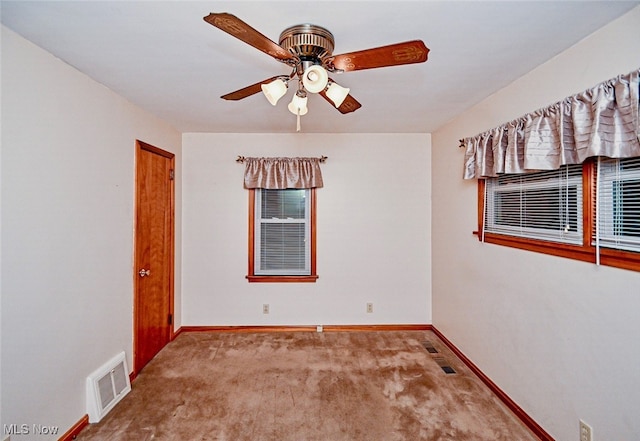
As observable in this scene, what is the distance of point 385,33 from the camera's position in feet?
5.15

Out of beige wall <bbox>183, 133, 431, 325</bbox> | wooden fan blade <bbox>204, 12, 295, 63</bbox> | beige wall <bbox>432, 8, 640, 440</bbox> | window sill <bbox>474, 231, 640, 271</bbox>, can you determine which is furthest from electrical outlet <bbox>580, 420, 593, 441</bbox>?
wooden fan blade <bbox>204, 12, 295, 63</bbox>

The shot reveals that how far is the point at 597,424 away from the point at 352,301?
2355 millimetres

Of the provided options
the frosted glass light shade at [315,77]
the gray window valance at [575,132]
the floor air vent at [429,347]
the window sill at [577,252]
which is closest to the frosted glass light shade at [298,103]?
the frosted glass light shade at [315,77]

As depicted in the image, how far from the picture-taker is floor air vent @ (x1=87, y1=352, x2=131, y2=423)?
206 cm

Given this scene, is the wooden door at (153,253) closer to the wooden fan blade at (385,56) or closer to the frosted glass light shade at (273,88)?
the frosted glass light shade at (273,88)

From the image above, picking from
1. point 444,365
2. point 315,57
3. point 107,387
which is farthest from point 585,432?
point 107,387

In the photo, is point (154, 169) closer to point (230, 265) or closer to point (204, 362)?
point (230, 265)

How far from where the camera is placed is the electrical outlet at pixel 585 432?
1.60 m

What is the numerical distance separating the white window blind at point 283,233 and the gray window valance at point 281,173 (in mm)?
168

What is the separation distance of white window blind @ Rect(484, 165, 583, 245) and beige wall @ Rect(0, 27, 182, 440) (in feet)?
10.2

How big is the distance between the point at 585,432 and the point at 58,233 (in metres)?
3.26

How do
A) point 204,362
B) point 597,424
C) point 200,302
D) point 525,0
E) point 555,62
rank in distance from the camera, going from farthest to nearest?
point 200,302, point 204,362, point 555,62, point 597,424, point 525,0

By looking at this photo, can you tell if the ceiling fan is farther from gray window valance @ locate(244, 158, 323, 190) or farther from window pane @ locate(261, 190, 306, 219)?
window pane @ locate(261, 190, 306, 219)

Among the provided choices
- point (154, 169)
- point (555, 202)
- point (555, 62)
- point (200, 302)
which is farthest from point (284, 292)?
point (555, 62)
